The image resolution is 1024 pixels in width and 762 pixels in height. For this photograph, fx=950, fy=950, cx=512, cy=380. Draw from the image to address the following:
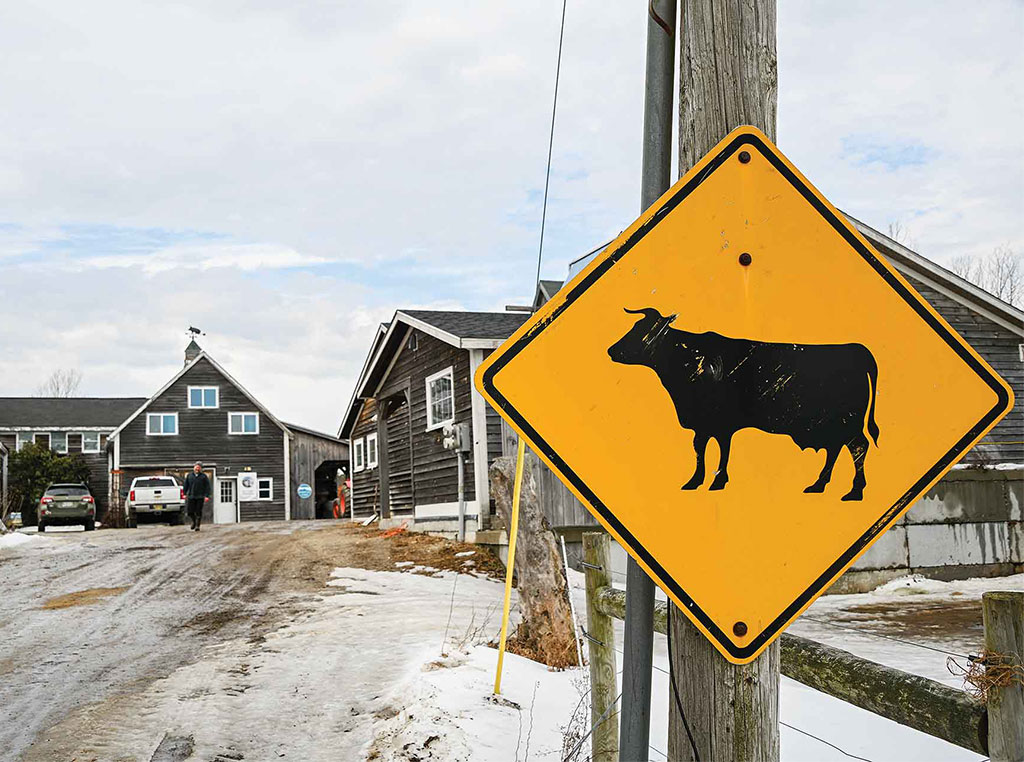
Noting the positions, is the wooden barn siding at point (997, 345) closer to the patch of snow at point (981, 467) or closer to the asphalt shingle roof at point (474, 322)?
the patch of snow at point (981, 467)

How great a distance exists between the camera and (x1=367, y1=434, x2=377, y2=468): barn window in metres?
26.5

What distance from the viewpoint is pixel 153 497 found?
3203cm

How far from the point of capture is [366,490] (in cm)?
2886

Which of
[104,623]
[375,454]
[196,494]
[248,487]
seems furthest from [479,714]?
[248,487]

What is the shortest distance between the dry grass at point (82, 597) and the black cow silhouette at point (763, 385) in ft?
38.6

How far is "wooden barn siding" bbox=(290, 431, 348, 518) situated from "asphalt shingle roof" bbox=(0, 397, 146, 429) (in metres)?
10.8

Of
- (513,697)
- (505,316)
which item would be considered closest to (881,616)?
(513,697)

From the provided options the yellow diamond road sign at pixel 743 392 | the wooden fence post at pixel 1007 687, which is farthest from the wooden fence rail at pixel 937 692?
the yellow diamond road sign at pixel 743 392

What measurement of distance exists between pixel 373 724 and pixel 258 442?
36.0 m

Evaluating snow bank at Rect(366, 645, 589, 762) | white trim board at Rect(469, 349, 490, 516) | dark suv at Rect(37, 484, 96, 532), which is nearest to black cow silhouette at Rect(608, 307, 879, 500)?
snow bank at Rect(366, 645, 589, 762)

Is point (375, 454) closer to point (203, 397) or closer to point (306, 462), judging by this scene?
point (203, 397)

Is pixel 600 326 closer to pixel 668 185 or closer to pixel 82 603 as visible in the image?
pixel 668 185

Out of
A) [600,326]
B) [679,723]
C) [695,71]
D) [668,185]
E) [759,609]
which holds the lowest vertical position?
[679,723]

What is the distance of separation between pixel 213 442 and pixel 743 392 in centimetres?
4022
